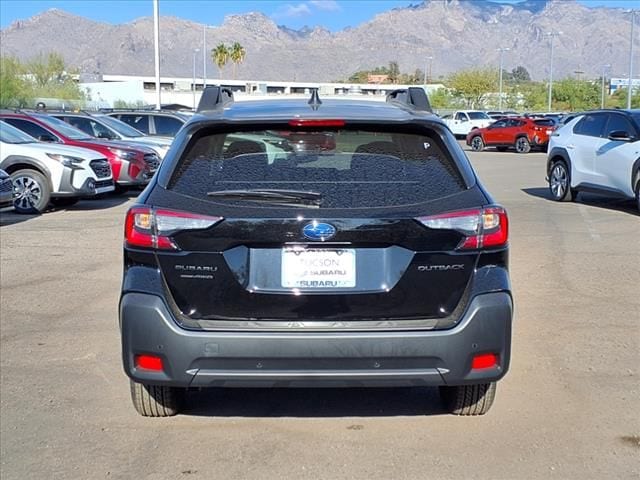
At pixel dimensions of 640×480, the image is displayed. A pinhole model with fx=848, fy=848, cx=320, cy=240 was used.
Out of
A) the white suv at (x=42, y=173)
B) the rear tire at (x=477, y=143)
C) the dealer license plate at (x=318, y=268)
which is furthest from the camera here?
the rear tire at (x=477, y=143)

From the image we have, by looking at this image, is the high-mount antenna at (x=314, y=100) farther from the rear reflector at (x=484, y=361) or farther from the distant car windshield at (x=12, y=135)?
the distant car windshield at (x=12, y=135)

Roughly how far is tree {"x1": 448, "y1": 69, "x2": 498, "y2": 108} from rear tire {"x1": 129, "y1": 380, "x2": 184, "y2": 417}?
3191 inches

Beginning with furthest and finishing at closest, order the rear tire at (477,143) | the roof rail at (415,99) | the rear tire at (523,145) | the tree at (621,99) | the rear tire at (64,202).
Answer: the tree at (621,99)
the rear tire at (477,143)
the rear tire at (523,145)
the rear tire at (64,202)
the roof rail at (415,99)

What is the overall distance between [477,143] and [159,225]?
3514cm

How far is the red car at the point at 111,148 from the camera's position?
55.1 feet

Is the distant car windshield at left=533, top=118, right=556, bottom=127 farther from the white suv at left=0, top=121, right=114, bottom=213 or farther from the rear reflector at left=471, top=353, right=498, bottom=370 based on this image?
the rear reflector at left=471, top=353, right=498, bottom=370

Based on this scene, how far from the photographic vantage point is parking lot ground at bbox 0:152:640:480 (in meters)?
4.51

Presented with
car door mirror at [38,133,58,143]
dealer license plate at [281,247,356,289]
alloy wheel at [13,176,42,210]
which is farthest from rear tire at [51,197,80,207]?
dealer license plate at [281,247,356,289]

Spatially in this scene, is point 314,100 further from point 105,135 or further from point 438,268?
point 105,135

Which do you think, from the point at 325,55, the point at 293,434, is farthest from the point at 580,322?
the point at 325,55

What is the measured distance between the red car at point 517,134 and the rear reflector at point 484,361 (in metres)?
31.4

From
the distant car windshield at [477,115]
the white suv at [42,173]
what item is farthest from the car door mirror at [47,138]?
the distant car windshield at [477,115]

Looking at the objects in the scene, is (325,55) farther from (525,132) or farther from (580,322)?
(580,322)

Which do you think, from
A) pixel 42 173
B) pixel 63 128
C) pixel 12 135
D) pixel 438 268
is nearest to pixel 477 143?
pixel 63 128
